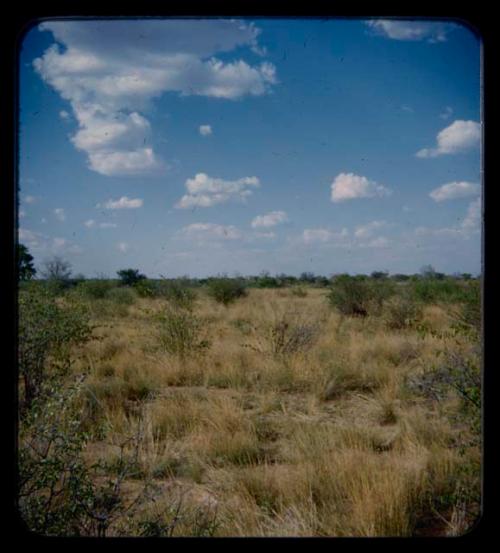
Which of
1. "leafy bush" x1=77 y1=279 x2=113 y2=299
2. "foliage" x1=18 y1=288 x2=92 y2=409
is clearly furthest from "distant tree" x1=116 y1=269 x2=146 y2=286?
"foliage" x1=18 y1=288 x2=92 y2=409

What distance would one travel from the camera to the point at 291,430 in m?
5.14

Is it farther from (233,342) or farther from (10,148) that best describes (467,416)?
(233,342)

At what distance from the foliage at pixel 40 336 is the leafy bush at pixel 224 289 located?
1205cm

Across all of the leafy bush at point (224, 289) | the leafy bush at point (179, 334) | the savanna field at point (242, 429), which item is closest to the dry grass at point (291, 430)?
the savanna field at point (242, 429)

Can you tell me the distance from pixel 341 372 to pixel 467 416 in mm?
2854

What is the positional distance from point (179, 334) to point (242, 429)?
3831mm

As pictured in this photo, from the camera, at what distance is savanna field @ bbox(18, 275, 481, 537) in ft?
10.1

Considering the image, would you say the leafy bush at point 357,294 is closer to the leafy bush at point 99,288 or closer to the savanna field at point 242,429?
the savanna field at point 242,429

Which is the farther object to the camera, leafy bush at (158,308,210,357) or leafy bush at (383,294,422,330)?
leafy bush at (383,294,422,330)

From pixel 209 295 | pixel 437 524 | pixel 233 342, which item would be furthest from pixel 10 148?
pixel 209 295

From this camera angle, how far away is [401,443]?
461 cm

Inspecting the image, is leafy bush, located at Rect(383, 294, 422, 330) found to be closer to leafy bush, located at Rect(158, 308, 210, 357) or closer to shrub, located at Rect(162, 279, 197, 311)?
shrub, located at Rect(162, 279, 197, 311)

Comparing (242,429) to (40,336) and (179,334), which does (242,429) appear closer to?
(40,336)

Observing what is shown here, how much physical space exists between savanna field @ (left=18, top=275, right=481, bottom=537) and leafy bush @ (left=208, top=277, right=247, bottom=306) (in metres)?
7.98
